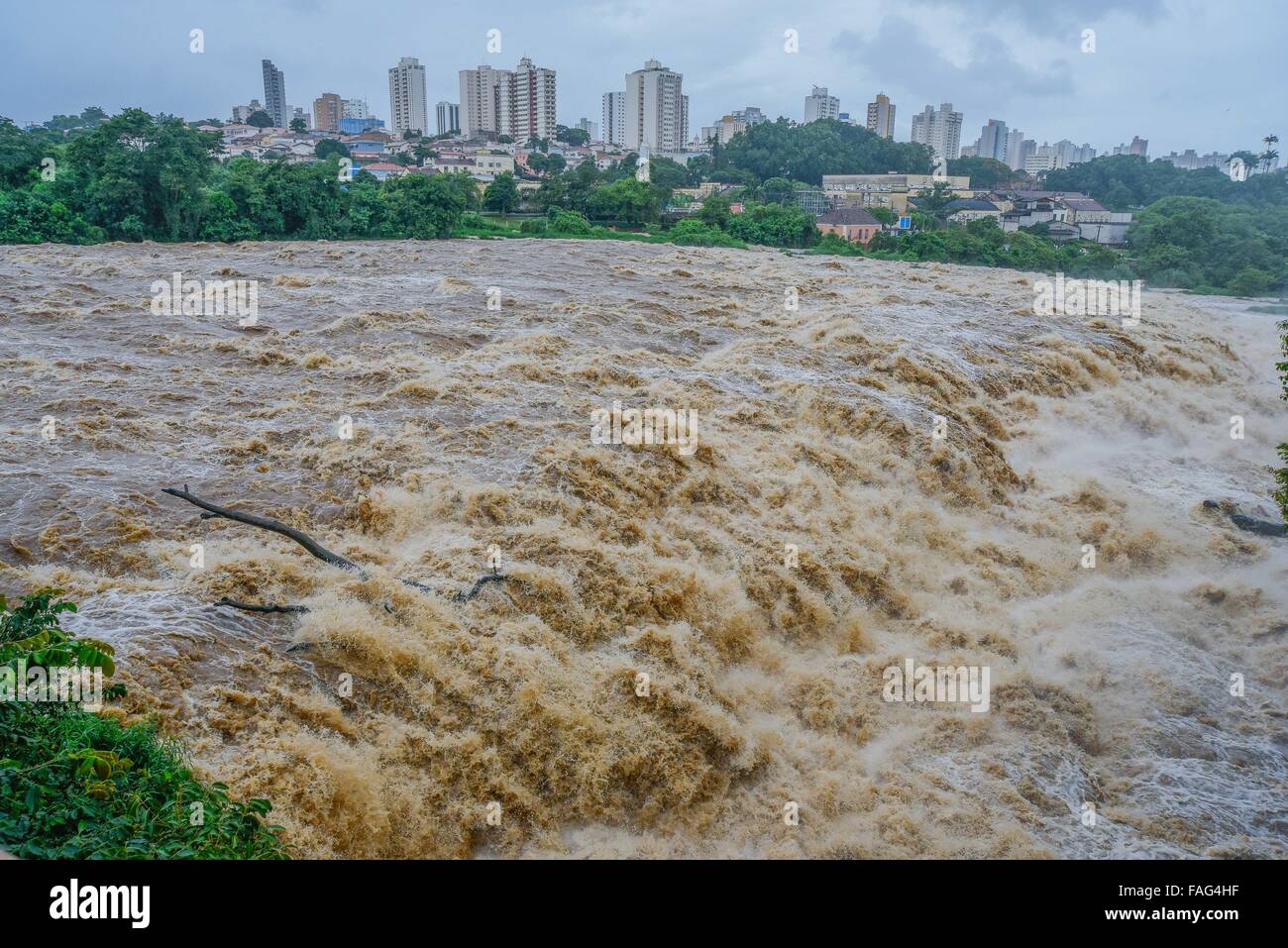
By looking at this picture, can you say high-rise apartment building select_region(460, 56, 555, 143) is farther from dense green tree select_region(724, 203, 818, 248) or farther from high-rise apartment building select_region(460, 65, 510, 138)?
dense green tree select_region(724, 203, 818, 248)

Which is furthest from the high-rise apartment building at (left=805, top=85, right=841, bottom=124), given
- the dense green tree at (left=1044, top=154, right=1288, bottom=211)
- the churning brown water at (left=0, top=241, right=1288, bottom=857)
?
the churning brown water at (left=0, top=241, right=1288, bottom=857)

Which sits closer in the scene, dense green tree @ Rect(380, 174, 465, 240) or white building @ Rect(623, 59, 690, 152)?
dense green tree @ Rect(380, 174, 465, 240)

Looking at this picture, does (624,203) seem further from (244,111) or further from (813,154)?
(244,111)

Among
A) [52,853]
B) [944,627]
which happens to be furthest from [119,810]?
[944,627]

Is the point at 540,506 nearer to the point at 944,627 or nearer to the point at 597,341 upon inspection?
the point at 944,627

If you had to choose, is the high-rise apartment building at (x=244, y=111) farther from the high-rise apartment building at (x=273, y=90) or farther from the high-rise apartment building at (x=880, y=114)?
the high-rise apartment building at (x=880, y=114)

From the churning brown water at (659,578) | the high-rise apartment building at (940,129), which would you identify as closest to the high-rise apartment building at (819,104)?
the high-rise apartment building at (940,129)

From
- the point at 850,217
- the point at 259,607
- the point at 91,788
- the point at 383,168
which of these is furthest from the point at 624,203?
the point at 91,788
